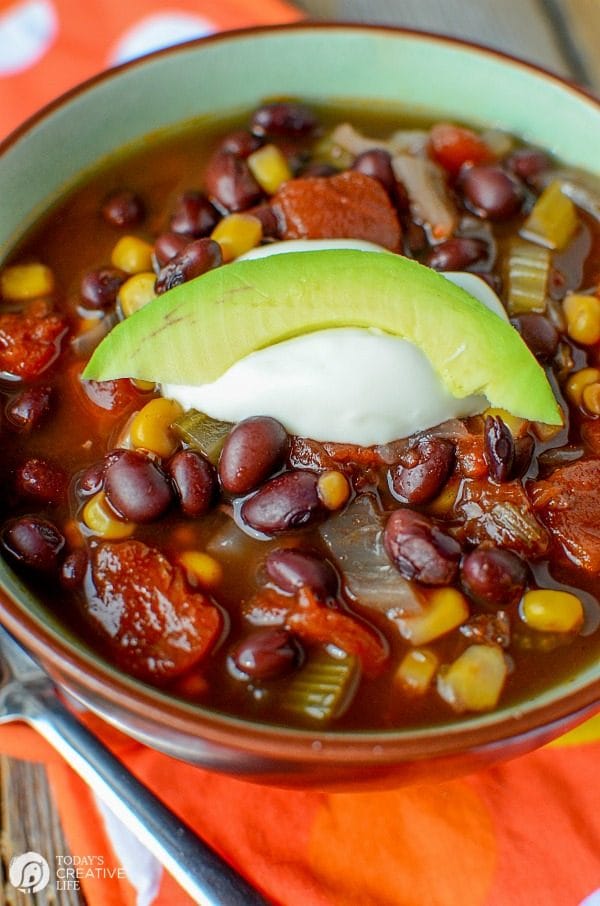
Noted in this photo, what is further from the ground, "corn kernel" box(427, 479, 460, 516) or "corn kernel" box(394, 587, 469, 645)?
"corn kernel" box(427, 479, 460, 516)

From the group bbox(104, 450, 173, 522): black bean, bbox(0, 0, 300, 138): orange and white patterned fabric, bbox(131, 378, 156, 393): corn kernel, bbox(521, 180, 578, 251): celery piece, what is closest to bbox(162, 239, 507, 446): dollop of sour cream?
bbox(131, 378, 156, 393): corn kernel

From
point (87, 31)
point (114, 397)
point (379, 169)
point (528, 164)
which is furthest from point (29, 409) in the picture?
point (87, 31)

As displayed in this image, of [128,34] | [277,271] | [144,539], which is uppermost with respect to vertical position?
[128,34]

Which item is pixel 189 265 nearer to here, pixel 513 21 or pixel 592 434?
pixel 592 434

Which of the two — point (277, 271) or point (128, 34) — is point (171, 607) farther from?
point (128, 34)

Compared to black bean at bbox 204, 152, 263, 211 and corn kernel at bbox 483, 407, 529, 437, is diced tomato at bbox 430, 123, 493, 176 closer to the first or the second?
black bean at bbox 204, 152, 263, 211

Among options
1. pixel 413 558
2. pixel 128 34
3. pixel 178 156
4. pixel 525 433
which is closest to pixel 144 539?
pixel 413 558
